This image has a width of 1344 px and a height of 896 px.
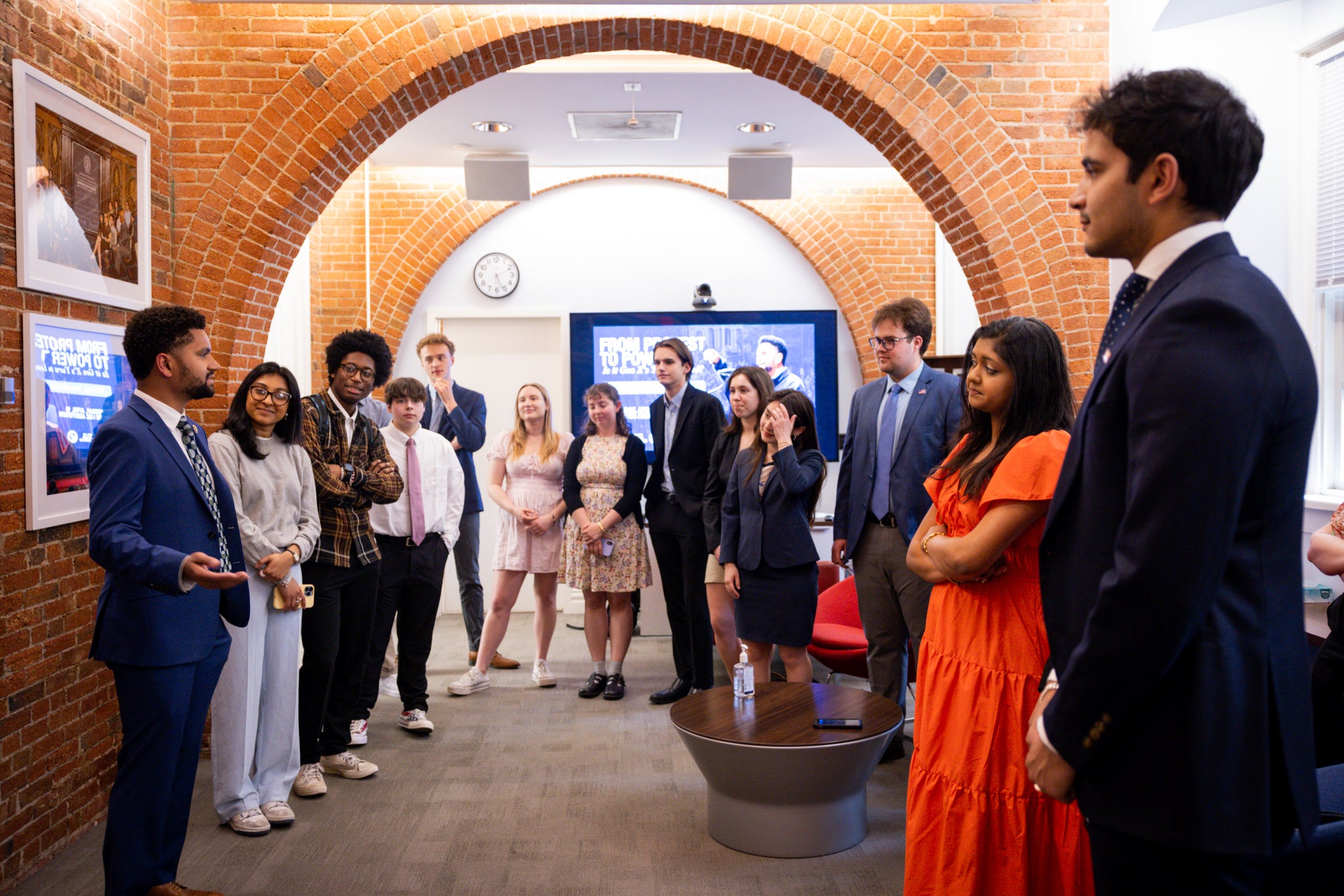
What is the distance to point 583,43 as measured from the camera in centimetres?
466

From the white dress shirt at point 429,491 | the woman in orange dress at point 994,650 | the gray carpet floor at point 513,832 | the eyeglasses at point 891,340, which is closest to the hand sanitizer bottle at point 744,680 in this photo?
the gray carpet floor at point 513,832

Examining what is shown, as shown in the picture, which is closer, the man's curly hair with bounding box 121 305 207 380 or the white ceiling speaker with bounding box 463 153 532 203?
the man's curly hair with bounding box 121 305 207 380

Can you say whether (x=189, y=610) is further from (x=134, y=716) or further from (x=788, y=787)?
(x=788, y=787)

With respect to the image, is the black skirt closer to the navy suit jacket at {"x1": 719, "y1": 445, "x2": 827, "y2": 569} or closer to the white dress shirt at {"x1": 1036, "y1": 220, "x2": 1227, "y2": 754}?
the navy suit jacket at {"x1": 719, "y1": 445, "x2": 827, "y2": 569}

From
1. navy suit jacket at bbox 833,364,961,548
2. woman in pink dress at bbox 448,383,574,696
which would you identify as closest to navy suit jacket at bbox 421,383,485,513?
woman in pink dress at bbox 448,383,574,696

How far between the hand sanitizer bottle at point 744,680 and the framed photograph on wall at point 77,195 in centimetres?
265

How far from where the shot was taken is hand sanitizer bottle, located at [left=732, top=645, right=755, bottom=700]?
130 inches

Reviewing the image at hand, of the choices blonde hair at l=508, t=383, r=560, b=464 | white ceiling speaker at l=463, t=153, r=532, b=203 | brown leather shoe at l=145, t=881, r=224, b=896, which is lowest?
brown leather shoe at l=145, t=881, r=224, b=896

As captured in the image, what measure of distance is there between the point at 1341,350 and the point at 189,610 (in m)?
4.26

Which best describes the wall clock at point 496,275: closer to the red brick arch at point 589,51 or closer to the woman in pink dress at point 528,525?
the woman in pink dress at point 528,525

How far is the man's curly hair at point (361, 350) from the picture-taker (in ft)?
12.1

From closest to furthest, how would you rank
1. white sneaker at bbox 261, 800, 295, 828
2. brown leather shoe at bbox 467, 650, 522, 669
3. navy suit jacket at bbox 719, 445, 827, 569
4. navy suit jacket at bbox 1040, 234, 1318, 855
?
navy suit jacket at bbox 1040, 234, 1318, 855 → white sneaker at bbox 261, 800, 295, 828 → navy suit jacket at bbox 719, 445, 827, 569 → brown leather shoe at bbox 467, 650, 522, 669

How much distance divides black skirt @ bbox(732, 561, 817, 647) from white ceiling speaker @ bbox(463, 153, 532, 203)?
A: 4297 millimetres

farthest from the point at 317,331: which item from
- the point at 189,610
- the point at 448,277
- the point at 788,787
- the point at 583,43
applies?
the point at 788,787
